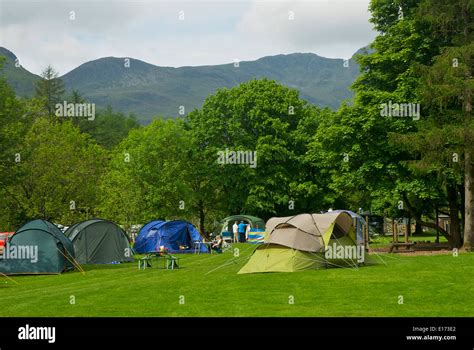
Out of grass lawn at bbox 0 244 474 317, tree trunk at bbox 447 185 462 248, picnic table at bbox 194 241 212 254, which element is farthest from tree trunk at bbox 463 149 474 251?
picnic table at bbox 194 241 212 254

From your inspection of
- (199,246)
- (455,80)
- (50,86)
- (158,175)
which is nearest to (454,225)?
(455,80)

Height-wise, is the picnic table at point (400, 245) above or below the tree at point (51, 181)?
below

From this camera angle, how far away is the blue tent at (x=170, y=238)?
3441cm

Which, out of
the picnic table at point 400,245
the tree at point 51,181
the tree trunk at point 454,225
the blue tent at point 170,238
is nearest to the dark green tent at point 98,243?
the blue tent at point 170,238

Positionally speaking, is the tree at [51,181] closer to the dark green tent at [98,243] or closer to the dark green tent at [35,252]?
the dark green tent at [98,243]

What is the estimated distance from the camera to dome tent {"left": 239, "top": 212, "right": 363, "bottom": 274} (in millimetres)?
20656

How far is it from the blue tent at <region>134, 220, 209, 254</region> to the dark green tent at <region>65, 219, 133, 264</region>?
565cm

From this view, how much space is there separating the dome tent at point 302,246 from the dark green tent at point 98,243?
9347mm

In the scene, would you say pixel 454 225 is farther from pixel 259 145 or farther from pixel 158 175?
pixel 158 175

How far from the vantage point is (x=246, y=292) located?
15.8 meters

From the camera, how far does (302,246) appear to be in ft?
68.2
